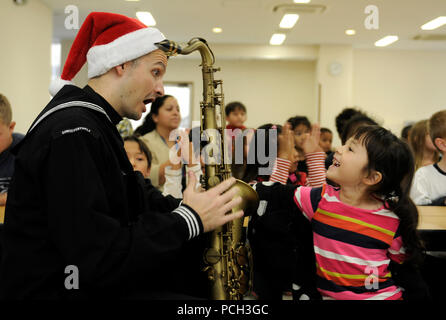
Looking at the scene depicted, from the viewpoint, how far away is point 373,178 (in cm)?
150

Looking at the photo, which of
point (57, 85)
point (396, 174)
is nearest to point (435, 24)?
point (396, 174)

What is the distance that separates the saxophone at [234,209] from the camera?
1.44 meters

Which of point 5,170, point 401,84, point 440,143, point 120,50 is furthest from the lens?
point 401,84

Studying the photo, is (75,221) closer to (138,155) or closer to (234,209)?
(234,209)

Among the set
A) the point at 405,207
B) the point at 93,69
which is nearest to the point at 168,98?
the point at 93,69

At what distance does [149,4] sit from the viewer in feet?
19.9

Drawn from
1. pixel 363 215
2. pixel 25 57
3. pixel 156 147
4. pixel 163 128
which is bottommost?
pixel 363 215

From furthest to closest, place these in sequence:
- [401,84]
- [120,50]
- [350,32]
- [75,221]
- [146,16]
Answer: [401,84], [350,32], [146,16], [120,50], [75,221]

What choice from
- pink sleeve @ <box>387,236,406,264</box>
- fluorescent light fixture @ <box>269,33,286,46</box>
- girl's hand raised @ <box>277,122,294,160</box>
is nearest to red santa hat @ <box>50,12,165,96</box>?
girl's hand raised @ <box>277,122,294,160</box>

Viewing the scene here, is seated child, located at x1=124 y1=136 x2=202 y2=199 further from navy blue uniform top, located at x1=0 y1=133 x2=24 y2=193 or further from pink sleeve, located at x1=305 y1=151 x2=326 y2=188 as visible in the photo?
pink sleeve, located at x1=305 y1=151 x2=326 y2=188

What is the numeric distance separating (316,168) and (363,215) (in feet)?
2.26

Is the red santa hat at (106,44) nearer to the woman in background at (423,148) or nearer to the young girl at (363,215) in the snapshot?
the young girl at (363,215)

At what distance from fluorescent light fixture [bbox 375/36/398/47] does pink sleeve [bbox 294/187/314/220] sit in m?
7.72
